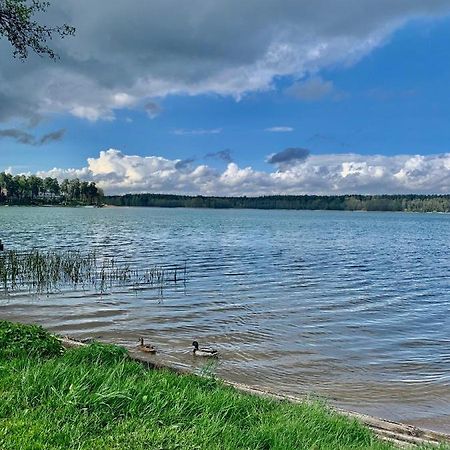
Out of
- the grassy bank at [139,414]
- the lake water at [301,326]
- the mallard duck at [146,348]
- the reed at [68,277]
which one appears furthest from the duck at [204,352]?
the reed at [68,277]

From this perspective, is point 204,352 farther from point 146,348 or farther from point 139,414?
point 139,414

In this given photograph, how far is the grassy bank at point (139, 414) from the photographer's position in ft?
15.4

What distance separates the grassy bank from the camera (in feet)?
15.4

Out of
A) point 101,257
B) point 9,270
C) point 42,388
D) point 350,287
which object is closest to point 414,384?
point 42,388

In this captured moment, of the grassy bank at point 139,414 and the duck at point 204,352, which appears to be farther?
Result: the duck at point 204,352

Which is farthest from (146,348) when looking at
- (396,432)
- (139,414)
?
(396,432)

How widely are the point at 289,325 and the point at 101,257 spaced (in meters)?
19.1

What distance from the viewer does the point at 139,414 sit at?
529 centimetres

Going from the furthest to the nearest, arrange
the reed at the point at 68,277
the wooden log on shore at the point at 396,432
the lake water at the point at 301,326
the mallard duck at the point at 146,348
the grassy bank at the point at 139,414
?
the reed at the point at 68,277
the mallard duck at the point at 146,348
the lake water at the point at 301,326
the wooden log on shore at the point at 396,432
the grassy bank at the point at 139,414

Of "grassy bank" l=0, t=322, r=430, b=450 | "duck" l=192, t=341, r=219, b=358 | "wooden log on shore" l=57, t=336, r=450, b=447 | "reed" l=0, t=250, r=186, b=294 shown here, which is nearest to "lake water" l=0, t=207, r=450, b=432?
"duck" l=192, t=341, r=219, b=358

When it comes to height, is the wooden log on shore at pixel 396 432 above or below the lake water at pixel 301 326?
above

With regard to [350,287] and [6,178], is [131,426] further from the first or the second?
[6,178]

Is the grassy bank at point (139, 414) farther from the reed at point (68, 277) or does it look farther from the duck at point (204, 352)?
the reed at point (68, 277)

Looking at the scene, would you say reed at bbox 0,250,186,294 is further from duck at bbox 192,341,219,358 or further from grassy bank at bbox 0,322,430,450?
grassy bank at bbox 0,322,430,450
